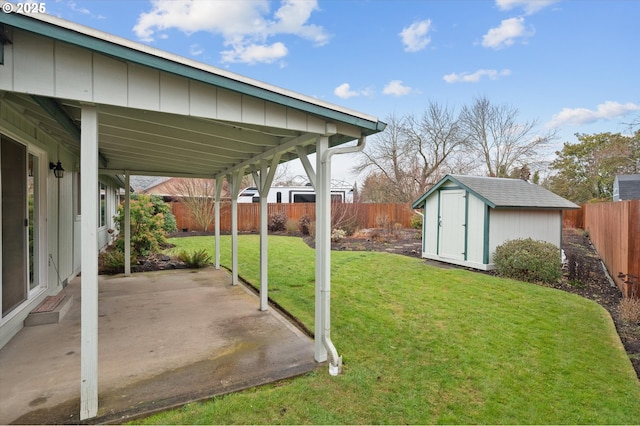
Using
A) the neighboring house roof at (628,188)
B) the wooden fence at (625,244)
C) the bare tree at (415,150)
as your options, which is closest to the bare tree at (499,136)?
the bare tree at (415,150)

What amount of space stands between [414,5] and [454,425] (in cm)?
1047

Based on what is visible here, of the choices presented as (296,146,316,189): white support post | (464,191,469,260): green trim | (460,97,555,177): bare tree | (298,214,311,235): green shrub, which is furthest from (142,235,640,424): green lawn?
(460,97,555,177): bare tree

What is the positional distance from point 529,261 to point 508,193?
7.78 ft

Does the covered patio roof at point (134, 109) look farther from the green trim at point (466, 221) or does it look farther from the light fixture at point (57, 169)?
the green trim at point (466, 221)

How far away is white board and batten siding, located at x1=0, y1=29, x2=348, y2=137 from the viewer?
6.95ft

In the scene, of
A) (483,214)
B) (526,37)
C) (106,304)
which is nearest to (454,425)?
(106,304)

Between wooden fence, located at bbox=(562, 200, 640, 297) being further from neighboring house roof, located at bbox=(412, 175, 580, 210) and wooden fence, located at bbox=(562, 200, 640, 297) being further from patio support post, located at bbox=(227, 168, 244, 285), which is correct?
patio support post, located at bbox=(227, 168, 244, 285)

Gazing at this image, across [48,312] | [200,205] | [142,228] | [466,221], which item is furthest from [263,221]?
[200,205]

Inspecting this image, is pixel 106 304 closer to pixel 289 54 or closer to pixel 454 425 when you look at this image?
pixel 454 425

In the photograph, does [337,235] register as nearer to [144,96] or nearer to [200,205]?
[200,205]

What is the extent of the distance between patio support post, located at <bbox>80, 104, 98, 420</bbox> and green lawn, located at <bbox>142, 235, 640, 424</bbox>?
1.61 ft

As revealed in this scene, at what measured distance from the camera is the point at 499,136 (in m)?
22.9

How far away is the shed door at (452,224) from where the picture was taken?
8.96 meters

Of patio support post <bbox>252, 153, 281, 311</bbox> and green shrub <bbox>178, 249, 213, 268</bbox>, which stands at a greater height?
patio support post <bbox>252, 153, 281, 311</bbox>
